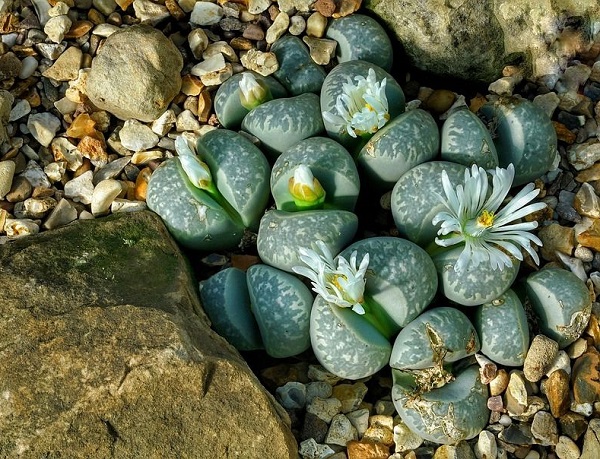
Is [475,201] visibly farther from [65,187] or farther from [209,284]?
[65,187]

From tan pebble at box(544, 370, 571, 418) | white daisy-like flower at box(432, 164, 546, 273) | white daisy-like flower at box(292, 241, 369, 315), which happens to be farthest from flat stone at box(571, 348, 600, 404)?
white daisy-like flower at box(292, 241, 369, 315)

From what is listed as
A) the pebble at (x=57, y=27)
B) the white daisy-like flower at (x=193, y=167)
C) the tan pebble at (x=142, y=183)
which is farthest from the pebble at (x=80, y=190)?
the pebble at (x=57, y=27)

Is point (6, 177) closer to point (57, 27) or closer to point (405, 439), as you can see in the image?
point (57, 27)

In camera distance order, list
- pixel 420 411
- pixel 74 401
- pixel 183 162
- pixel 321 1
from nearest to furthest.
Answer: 1. pixel 74 401
2. pixel 420 411
3. pixel 183 162
4. pixel 321 1

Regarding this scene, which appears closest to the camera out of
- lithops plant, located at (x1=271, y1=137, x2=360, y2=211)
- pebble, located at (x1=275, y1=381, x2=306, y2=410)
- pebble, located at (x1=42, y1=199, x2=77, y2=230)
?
pebble, located at (x1=275, y1=381, x2=306, y2=410)

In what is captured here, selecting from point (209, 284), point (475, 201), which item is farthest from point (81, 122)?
point (475, 201)

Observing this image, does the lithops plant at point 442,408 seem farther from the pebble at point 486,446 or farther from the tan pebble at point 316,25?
the tan pebble at point 316,25

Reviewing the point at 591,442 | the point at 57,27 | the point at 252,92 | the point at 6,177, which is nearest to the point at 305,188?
the point at 252,92

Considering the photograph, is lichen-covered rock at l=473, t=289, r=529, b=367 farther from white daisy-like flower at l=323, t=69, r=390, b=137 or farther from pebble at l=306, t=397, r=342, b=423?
white daisy-like flower at l=323, t=69, r=390, b=137
